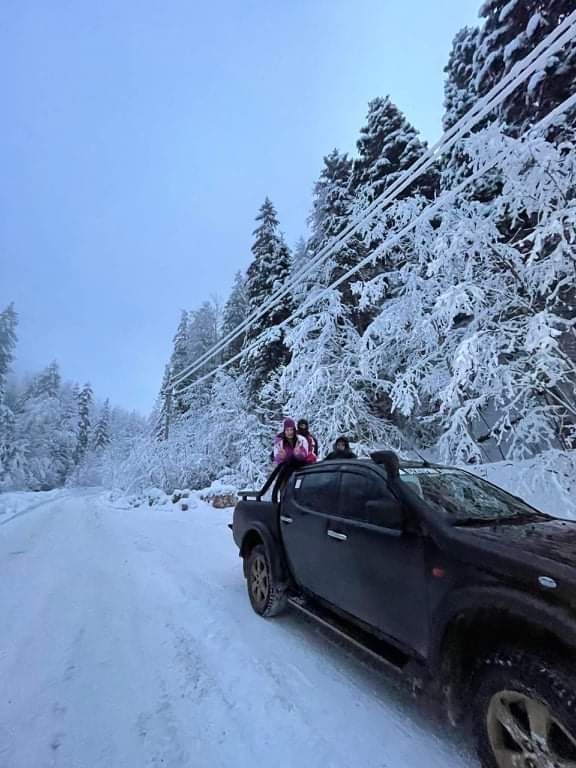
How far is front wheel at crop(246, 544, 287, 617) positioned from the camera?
3768 millimetres

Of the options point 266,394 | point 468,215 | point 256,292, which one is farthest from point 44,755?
point 256,292

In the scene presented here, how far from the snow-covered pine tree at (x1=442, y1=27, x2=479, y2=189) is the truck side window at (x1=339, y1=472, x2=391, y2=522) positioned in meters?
10.5

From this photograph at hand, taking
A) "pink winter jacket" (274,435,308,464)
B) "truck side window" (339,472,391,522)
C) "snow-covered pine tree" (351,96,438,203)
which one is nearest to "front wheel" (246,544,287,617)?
"pink winter jacket" (274,435,308,464)

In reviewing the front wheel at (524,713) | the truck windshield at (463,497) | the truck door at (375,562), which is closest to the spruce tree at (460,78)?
the truck windshield at (463,497)

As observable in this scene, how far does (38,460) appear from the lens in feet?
116

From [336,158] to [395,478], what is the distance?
15575 mm

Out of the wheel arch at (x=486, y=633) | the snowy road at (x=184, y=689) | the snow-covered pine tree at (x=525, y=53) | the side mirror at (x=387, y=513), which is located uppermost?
the snow-covered pine tree at (x=525, y=53)

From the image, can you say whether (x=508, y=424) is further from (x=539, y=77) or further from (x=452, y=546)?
(x=539, y=77)

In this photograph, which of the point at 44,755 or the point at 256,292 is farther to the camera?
the point at 256,292

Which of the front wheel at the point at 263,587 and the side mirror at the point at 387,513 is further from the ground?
the side mirror at the point at 387,513

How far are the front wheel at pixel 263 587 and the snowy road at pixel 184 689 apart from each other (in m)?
0.14

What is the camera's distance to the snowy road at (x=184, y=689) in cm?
214

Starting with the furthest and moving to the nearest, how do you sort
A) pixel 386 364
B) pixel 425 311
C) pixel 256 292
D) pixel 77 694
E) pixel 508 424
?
pixel 256 292 < pixel 386 364 < pixel 425 311 < pixel 508 424 < pixel 77 694

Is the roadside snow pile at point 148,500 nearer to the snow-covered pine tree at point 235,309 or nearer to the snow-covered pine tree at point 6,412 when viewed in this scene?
the snow-covered pine tree at point 235,309
